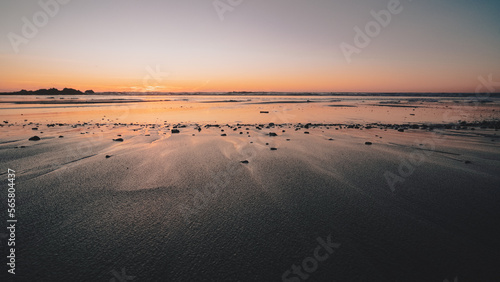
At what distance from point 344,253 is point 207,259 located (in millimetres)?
1367

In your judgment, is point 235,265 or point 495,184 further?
point 495,184

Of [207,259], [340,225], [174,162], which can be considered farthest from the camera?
[174,162]

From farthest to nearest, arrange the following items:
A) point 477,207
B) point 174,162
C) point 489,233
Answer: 1. point 174,162
2. point 477,207
3. point 489,233

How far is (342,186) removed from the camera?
4.19 m

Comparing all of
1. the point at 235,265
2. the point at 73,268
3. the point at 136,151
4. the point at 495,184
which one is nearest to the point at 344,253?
the point at 235,265

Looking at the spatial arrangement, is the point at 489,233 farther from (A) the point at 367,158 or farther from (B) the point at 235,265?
(A) the point at 367,158

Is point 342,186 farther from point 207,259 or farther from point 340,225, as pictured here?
point 207,259

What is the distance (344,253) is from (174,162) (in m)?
4.29

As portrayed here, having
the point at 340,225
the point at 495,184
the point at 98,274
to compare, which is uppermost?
the point at 495,184

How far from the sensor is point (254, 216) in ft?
10.3

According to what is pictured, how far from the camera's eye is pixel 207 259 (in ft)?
7.51

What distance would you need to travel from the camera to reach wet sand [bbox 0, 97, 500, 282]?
2197 millimetres

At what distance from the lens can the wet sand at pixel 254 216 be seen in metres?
2.20

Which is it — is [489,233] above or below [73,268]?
above
